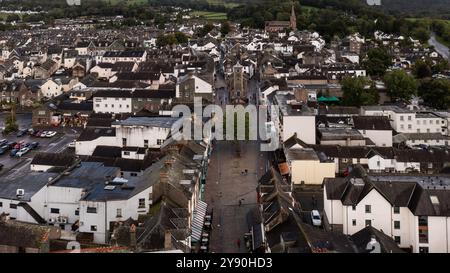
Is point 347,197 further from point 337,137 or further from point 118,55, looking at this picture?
point 118,55

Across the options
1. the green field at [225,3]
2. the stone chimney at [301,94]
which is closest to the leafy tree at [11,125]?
the stone chimney at [301,94]

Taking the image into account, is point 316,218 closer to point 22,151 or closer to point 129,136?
point 129,136

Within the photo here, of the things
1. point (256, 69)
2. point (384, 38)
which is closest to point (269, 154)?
point (256, 69)

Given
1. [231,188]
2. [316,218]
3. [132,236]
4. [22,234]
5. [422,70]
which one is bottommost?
[231,188]

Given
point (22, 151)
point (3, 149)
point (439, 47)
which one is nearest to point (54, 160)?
point (22, 151)

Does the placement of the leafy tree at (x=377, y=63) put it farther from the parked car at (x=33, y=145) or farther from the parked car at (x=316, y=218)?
the parked car at (x=316, y=218)

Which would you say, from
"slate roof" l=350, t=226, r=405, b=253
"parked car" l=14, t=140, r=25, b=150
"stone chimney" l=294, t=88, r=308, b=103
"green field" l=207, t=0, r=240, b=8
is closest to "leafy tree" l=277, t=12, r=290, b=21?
"green field" l=207, t=0, r=240, b=8
